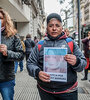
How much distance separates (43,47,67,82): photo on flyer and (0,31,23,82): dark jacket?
621mm

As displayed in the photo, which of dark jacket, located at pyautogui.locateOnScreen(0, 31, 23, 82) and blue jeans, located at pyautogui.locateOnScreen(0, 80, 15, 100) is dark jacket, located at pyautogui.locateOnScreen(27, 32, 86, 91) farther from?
blue jeans, located at pyautogui.locateOnScreen(0, 80, 15, 100)

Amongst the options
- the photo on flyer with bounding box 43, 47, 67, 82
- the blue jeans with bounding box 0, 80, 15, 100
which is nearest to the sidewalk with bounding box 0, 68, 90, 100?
the blue jeans with bounding box 0, 80, 15, 100

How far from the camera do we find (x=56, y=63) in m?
1.77

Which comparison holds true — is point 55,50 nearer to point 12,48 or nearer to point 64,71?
point 64,71

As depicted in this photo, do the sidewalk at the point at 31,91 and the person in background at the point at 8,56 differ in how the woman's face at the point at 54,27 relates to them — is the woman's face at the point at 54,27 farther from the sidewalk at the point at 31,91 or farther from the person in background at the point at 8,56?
the sidewalk at the point at 31,91

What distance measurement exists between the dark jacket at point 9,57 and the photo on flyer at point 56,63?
0.62m

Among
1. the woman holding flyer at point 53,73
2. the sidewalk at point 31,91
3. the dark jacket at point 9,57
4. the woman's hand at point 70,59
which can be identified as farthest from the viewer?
the sidewalk at point 31,91

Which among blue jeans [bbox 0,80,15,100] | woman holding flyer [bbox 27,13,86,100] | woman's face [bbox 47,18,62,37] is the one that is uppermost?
woman's face [bbox 47,18,62,37]

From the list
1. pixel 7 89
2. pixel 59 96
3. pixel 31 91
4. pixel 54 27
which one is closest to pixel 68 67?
pixel 59 96

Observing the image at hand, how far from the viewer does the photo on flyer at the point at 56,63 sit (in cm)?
176

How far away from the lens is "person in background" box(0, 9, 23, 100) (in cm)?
229

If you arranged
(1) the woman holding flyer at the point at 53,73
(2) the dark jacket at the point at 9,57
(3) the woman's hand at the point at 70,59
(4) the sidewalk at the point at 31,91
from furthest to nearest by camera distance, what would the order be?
(4) the sidewalk at the point at 31,91 < (2) the dark jacket at the point at 9,57 < (1) the woman holding flyer at the point at 53,73 < (3) the woman's hand at the point at 70,59

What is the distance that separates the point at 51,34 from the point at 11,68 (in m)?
0.82

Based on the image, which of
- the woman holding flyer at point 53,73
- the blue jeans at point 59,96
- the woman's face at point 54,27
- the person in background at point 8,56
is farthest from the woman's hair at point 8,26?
the blue jeans at point 59,96
